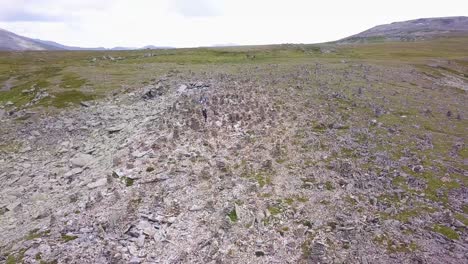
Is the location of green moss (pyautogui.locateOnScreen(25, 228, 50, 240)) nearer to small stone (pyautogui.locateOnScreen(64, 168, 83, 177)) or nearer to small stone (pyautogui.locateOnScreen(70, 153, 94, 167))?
small stone (pyautogui.locateOnScreen(64, 168, 83, 177))

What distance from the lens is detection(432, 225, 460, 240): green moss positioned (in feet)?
47.6

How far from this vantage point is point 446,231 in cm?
1484

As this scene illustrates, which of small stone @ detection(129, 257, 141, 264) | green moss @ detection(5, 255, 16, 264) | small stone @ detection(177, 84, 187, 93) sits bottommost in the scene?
green moss @ detection(5, 255, 16, 264)

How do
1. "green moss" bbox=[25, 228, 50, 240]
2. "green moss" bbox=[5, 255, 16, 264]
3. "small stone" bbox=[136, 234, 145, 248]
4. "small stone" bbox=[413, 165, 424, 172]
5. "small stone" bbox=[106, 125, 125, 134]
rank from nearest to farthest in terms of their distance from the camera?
"green moss" bbox=[5, 255, 16, 264], "small stone" bbox=[136, 234, 145, 248], "green moss" bbox=[25, 228, 50, 240], "small stone" bbox=[413, 165, 424, 172], "small stone" bbox=[106, 125, 125, 134]

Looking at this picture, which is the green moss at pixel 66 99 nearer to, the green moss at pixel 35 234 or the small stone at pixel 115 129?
the small stone at pixel 115 129

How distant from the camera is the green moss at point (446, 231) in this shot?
14.5 meters

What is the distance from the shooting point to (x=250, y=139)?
2509cm

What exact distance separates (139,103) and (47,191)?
17192 millimetres

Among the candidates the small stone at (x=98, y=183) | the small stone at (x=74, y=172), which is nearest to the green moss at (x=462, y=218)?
the small stone at (x=98, y=183)

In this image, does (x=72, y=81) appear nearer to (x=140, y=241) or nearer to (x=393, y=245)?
(x=140, y=241)

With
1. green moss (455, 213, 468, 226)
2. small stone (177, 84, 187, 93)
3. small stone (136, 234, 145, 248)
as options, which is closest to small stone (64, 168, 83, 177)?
small stone (136, 234, 145, 248)

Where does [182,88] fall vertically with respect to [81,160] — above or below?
above

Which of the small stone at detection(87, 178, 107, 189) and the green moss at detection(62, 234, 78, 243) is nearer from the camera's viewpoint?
the green moss at detection(62, 234, 78, 243)

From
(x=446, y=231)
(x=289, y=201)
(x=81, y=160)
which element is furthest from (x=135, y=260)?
(x=446, y=231)
